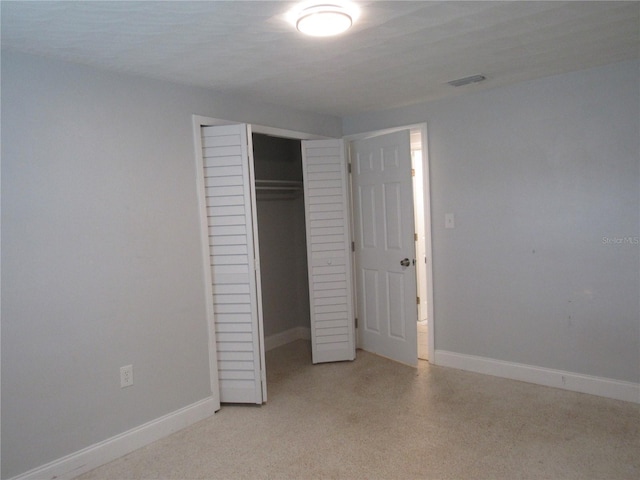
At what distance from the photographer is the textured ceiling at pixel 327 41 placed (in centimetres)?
194

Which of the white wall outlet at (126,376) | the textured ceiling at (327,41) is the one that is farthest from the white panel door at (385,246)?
the white wall outlet at (126,376)

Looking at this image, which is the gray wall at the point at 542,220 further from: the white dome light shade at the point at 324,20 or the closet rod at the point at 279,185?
the white dome light shade at the point at 324,20

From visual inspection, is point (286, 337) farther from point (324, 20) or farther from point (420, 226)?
point (324, 20)

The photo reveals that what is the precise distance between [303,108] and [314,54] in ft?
4.44

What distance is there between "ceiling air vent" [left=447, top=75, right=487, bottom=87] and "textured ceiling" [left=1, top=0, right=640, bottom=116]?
3.4 inches

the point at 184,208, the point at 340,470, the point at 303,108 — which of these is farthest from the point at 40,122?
the point at 340,470

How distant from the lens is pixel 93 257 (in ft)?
8.41

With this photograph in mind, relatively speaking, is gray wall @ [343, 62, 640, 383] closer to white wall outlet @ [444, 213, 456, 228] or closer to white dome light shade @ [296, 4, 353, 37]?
white wall outlet @ [444, 213, 456, 228]

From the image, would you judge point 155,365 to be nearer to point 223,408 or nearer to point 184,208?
point 223,408

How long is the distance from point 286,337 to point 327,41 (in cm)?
322

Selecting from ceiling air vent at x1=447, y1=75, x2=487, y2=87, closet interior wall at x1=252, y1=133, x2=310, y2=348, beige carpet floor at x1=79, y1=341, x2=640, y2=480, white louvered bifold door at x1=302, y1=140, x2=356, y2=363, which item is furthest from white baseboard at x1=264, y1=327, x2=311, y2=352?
ceiling air vent at x1=447, y1=75, x2=487, y2=87

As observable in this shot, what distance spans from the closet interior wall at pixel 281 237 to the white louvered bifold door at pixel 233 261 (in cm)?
120

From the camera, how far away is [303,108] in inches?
152

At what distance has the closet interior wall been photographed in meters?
4.56
